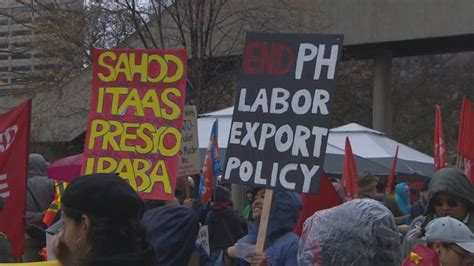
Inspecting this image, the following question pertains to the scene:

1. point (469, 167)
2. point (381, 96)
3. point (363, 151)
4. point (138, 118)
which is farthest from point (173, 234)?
point (381, 96)

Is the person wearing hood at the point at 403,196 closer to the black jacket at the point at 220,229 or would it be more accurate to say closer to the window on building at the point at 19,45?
the black jacket at the point at 220,229

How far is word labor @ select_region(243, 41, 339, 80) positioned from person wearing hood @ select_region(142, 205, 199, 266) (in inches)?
46.3

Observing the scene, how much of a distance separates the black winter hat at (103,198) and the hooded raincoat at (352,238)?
21.5 inches

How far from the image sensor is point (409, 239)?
5352 millimetres

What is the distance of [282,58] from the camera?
5.70 metres

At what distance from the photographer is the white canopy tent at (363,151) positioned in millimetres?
14188

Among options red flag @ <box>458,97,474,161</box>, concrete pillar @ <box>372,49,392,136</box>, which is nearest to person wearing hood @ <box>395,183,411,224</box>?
red flag @ <box>458,97,474,161</box>

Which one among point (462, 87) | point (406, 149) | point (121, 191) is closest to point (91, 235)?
point (121, 191)

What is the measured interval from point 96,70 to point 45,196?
2.45 metres

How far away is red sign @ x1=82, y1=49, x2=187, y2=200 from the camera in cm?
645

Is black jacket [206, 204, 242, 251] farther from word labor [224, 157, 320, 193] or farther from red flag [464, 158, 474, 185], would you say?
word labor [224, 157, 320, 193]

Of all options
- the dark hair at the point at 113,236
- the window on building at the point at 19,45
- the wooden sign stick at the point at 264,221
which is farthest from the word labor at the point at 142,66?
the window on building at the point at 19,45

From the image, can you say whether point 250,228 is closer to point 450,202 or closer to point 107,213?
point 450,202

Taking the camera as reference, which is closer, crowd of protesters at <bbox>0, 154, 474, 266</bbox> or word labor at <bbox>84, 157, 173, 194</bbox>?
crowd of protesters at <bbox>0, 154, 474, 266</bbox>
